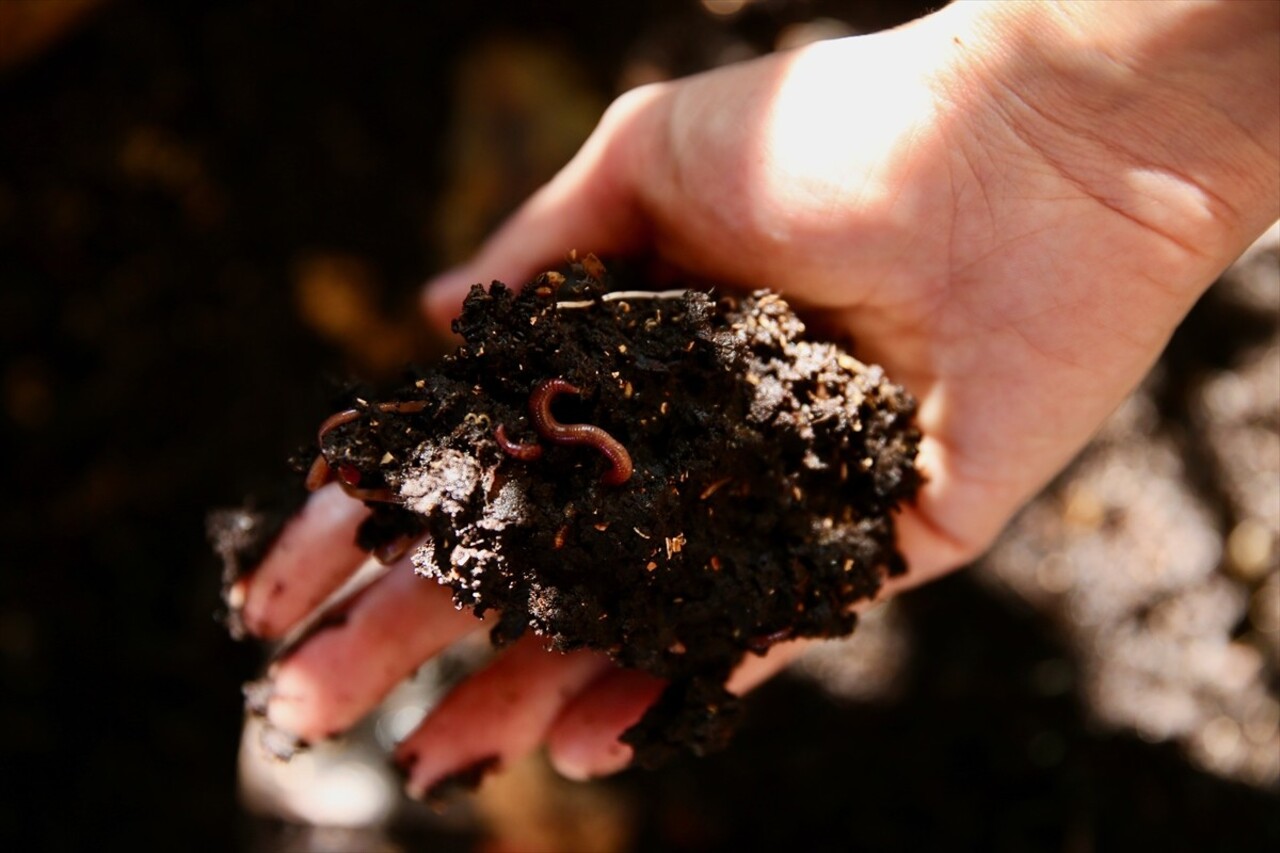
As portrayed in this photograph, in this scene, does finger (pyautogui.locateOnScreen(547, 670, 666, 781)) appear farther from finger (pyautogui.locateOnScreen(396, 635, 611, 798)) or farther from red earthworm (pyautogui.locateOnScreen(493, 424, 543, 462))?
red earthworm (pyautogui.locateOnScreen(493, 424, 543, 462))

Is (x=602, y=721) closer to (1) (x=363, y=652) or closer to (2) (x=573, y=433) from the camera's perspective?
(1) (x=363, y=652)

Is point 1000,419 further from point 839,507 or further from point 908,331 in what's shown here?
point 839,507

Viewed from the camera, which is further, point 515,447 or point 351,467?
point 351,467

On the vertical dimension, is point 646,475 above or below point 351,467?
below

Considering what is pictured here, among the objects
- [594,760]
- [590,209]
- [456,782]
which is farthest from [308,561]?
[590,209]

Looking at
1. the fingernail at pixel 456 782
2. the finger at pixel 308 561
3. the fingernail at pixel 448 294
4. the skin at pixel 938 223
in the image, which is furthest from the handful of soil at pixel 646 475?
the fingernail at pixel 448 294

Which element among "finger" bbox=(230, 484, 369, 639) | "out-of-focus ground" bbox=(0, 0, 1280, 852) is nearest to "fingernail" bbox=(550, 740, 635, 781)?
"finger" bbox=(230, 484, 369, 639)

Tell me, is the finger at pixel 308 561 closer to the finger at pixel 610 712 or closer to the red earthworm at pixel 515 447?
the red earthworm at pixel 515 447
